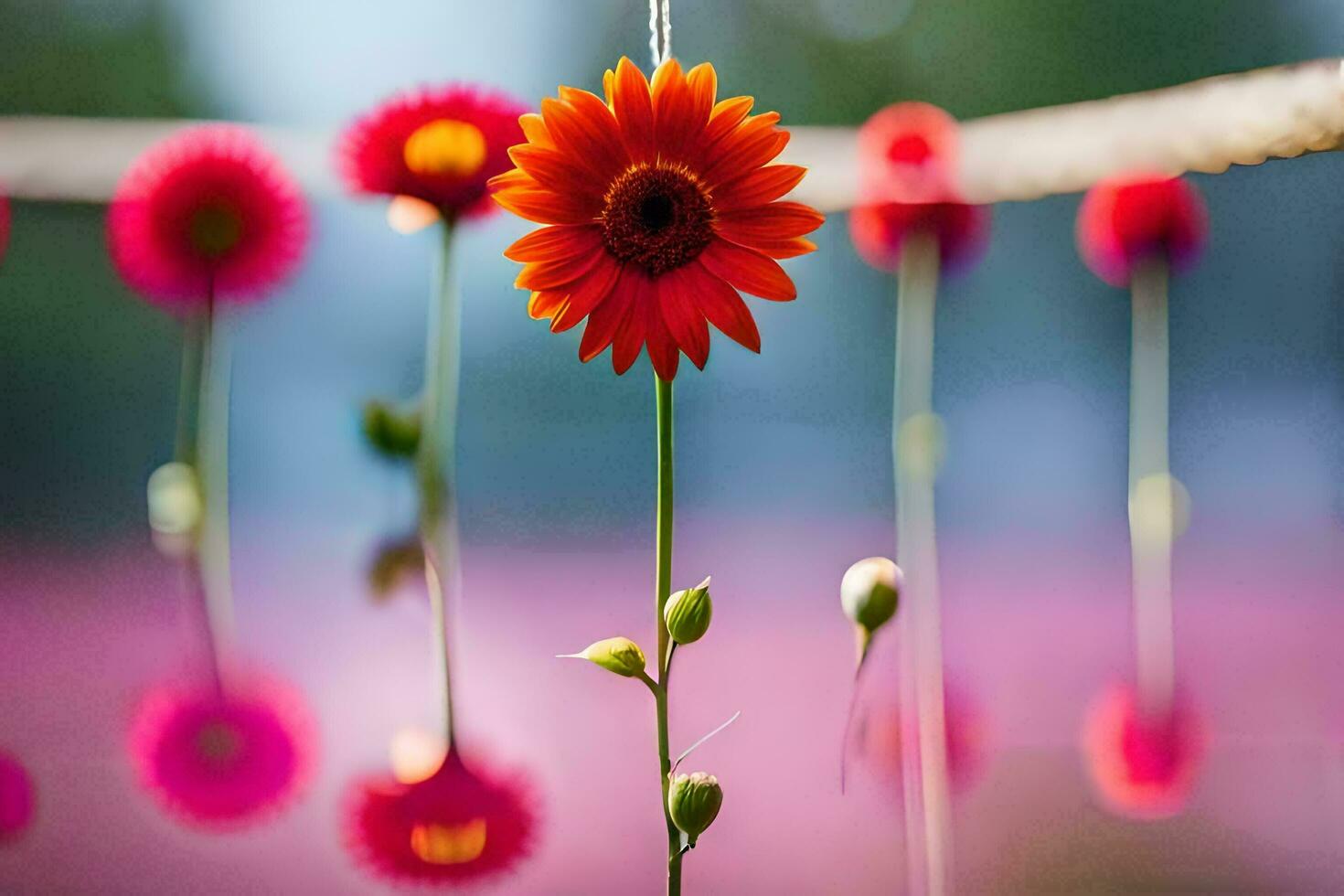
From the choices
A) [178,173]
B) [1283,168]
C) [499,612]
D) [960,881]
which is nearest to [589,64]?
[178,173]

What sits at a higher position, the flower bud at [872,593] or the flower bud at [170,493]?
the flower bud at [170,493]

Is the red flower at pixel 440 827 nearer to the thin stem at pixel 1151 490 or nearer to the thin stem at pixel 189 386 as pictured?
the thin stem at pixel 189 386

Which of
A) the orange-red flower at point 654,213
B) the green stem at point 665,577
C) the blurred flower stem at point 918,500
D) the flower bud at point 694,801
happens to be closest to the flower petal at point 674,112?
the orange-red flower at point 654,213

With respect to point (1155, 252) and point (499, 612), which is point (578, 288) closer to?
point (499, 612)

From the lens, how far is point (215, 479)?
670 mm

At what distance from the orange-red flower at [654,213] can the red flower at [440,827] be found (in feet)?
1.09

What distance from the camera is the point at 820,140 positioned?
71 cm

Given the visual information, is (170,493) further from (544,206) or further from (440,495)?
(544,206)

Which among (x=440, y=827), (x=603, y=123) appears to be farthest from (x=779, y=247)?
(x=440, y=827)

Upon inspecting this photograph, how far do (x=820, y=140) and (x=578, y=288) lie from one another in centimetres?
27

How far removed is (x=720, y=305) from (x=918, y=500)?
0.83 ft

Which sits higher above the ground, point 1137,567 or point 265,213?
point 265,213

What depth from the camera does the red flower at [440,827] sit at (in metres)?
0.67

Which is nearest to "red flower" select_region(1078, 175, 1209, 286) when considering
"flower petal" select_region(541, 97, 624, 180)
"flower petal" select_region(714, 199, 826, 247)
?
"flower petal" select_region(714, 199, 826, 247)
